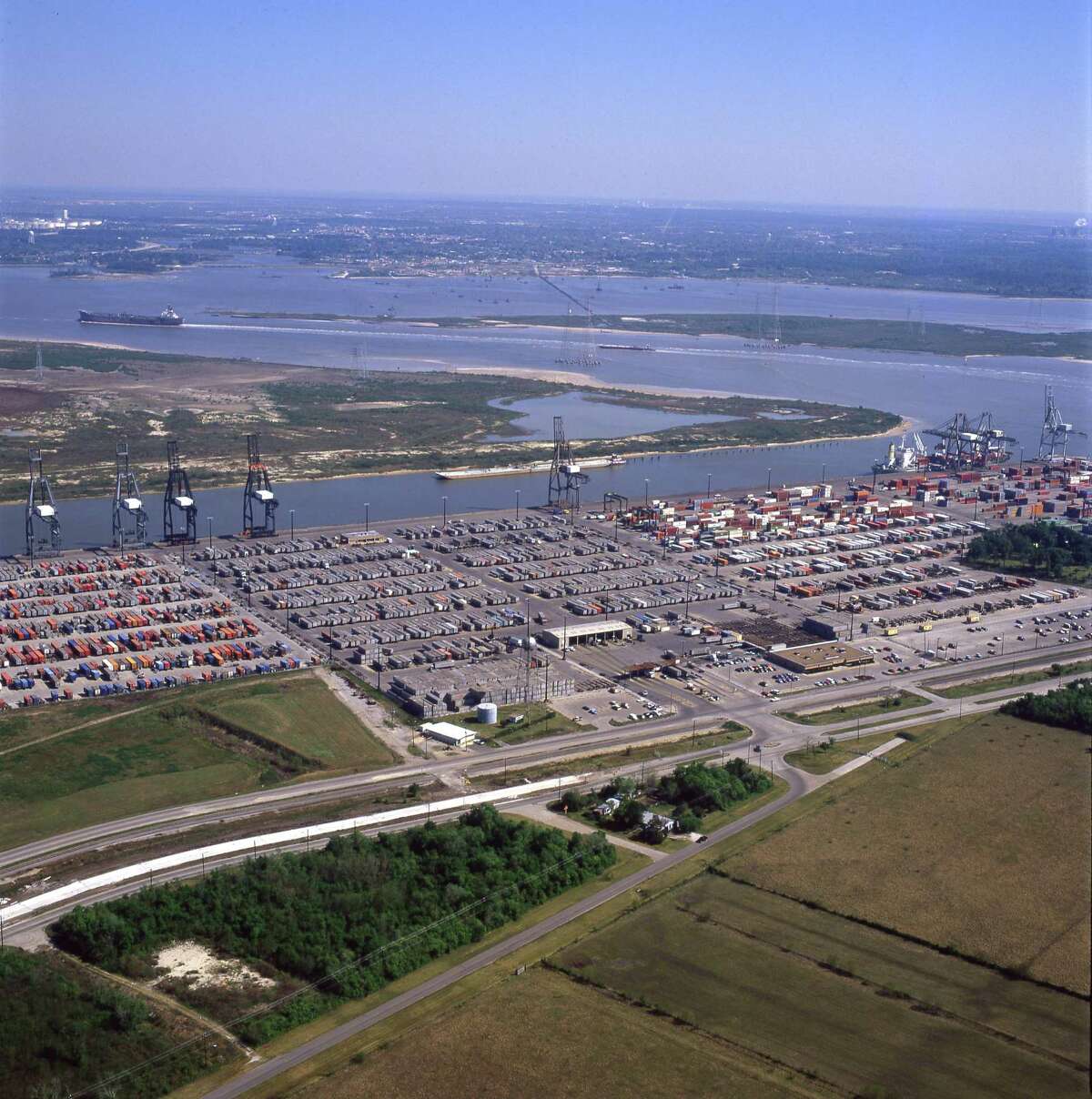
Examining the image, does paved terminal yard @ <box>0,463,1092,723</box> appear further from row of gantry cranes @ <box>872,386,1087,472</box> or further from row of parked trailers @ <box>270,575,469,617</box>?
row of gantry cranes @ <box>872,386,1087,472</box>

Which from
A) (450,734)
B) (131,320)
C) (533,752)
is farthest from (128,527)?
(131,320)

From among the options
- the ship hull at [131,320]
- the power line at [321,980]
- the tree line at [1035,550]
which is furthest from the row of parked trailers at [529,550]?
the ship hull at [131,320]

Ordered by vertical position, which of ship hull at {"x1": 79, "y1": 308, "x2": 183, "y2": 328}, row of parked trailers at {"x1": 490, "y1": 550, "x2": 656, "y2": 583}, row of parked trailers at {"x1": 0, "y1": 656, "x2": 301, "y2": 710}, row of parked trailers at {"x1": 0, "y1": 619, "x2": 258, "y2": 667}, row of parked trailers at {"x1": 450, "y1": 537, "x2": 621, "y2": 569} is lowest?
row of parked trailers at {"x1": 0, "y1": 656, "x2": 301, "y2": 710}

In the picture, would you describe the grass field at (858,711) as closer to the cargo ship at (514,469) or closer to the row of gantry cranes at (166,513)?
the row of gantry cranes at (166,513)

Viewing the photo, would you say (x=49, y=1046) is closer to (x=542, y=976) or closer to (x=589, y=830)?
(x=542, y=976)

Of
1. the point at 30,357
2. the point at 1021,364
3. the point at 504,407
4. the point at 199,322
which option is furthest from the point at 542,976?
the point at 199,322

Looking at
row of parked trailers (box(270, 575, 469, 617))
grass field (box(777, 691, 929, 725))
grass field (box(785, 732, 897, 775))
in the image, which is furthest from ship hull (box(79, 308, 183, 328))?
grass field (box(785, 732, 897, 775))

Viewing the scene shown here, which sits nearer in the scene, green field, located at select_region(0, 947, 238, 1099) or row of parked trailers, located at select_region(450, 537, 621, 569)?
green field, located at select_region(0, 947, 238, 1099)
